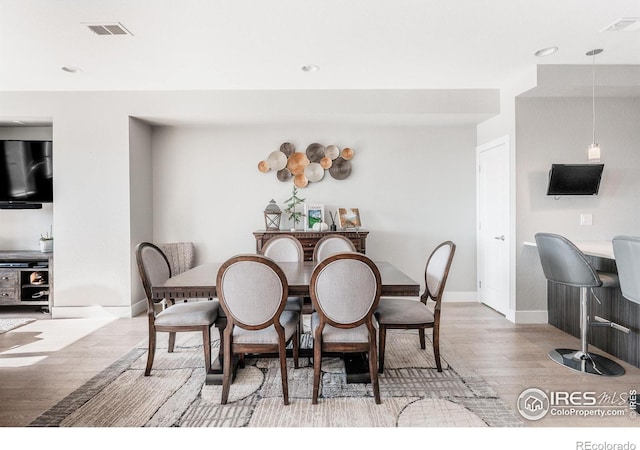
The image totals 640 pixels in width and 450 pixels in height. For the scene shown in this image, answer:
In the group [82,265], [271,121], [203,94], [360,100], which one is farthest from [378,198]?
[82,265]

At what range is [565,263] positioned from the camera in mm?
2766

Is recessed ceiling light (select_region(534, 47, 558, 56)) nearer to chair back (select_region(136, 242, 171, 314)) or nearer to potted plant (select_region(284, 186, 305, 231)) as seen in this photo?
potted plant (select_region(284, 186, 305, 231))

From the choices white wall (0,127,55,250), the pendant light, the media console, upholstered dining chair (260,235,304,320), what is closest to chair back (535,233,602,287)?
the pendant light

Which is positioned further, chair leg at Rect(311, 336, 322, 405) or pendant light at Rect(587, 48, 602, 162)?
pendant light at Rect(587, 48, 602, 162)

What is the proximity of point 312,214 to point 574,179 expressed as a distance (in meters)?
2.89

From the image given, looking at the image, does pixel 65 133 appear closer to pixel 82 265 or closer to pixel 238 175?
pixel 82 265

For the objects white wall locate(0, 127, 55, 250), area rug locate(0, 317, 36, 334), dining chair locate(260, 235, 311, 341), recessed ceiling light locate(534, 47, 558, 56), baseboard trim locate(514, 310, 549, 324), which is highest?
recessed ceiling light locate(534, 47, 558, 56)

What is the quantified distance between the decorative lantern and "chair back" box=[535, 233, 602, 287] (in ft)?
9.21

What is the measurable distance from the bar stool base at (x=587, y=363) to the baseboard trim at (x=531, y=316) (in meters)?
0.90

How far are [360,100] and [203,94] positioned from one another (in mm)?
1814

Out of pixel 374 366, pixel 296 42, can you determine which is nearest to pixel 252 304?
pixel 374 366

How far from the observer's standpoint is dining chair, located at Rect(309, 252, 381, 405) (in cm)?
212

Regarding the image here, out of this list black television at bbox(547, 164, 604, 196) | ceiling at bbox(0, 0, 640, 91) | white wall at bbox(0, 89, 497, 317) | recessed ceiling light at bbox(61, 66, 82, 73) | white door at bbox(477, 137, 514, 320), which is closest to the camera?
ceiling at bbox(0, 0, 640, 91)

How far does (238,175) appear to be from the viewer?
15.7ft
